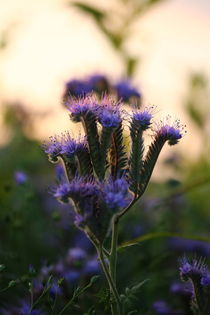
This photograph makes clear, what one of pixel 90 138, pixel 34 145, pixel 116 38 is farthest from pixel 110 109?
pixel 34 145

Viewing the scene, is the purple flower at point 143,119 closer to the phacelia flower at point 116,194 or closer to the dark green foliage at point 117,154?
the dark green foliage at point 117,154

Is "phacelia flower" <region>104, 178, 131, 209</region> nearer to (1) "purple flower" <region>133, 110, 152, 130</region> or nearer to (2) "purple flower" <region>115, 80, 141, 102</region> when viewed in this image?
(1) "purple flower" <region>133, 110, 152, 130</region>

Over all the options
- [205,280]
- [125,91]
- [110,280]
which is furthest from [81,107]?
[125,91]

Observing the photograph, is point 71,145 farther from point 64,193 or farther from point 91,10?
point 91,10

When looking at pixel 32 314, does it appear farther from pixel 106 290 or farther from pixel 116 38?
pixel 116 38

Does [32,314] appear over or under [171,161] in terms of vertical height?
under
